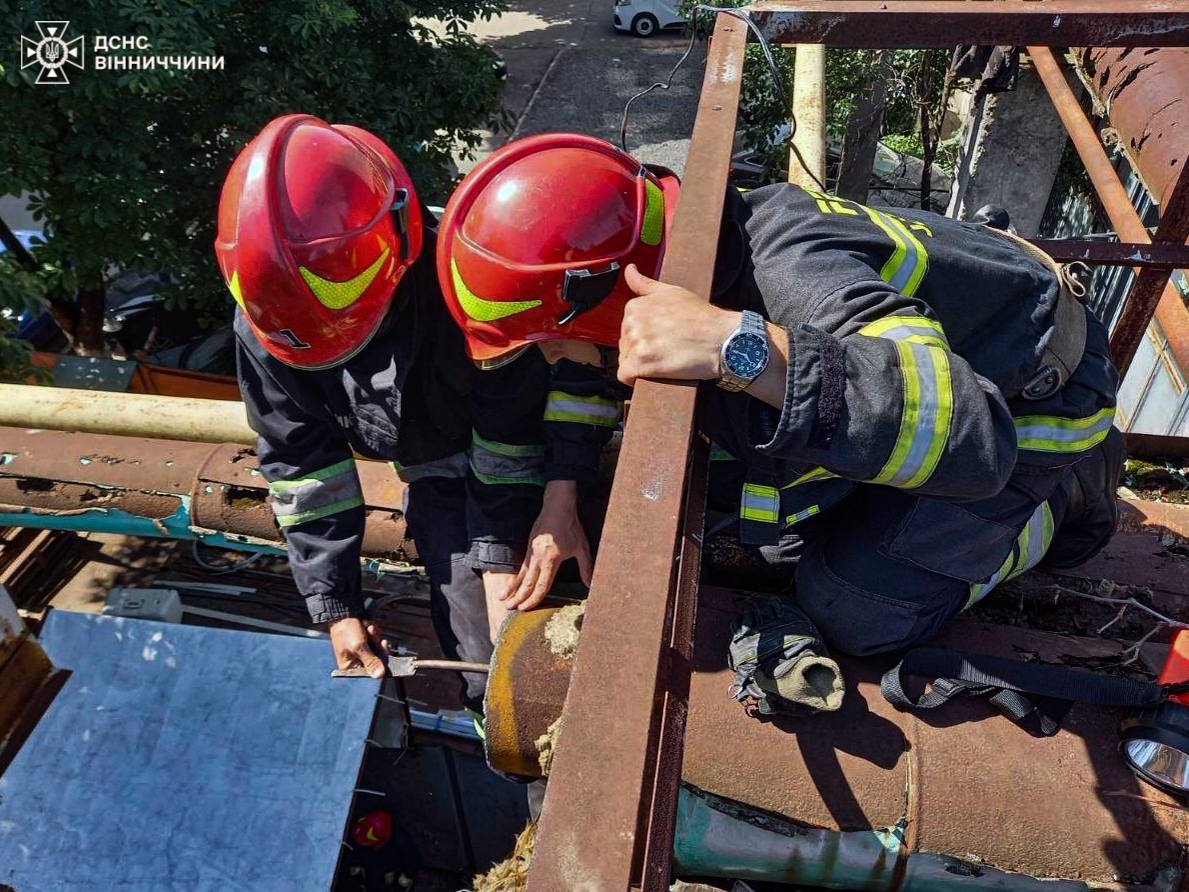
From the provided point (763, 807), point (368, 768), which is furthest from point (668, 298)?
point (368, 768)

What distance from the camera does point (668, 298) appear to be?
1481 mm

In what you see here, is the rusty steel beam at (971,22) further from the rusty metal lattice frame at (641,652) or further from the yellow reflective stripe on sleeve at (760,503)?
the yellow reflective stripe on sleeve at (760,503)

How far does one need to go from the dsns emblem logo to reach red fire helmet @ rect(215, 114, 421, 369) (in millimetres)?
3972

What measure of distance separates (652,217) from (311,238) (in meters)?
0.86

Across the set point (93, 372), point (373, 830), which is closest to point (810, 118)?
point (373, 830)

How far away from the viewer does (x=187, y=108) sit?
656 cm

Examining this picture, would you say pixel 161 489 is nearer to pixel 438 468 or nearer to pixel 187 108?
pixel 438 468

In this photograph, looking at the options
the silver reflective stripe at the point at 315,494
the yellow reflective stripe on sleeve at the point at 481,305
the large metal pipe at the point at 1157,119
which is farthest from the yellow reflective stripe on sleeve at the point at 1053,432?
the silver reflective stripe at the point at 315,494

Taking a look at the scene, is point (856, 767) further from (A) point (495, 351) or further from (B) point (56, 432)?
(B) point (56, 432)

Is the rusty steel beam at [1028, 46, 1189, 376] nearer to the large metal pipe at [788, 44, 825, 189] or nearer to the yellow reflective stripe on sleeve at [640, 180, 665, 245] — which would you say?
the large metal pipe at [788, 44, 825, 189]

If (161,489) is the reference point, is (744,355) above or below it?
above

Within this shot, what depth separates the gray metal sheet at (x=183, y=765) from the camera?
12.0 feet

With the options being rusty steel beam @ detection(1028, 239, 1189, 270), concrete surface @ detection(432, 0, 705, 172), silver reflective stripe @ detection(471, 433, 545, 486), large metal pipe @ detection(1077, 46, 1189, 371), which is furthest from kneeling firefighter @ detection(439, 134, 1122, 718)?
concrete surface @ detection(432, 0, 705, 172)

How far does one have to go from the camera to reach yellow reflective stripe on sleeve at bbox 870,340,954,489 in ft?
4.93
